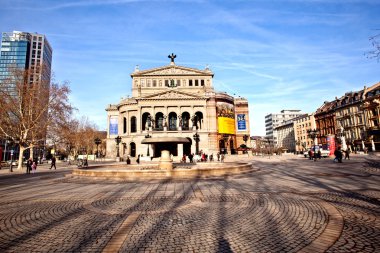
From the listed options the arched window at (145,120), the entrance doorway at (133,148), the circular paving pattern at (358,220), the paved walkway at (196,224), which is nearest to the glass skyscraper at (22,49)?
the entrance doorway at (133,148)

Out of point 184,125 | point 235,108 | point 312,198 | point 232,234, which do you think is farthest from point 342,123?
point 232,234

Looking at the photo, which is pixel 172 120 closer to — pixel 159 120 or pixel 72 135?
pixel 159 120

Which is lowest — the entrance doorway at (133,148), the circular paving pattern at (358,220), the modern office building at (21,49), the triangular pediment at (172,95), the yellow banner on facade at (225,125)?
the circular paving pattern at (358,220)

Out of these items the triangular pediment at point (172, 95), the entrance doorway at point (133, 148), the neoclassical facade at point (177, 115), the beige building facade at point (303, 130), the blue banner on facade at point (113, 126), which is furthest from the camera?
the beige building facade at point (303, 130)

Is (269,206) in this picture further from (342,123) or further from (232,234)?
(342,123)

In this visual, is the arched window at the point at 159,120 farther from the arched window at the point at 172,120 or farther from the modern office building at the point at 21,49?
the modern office building at the point at 21,49

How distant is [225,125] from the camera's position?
59719 mm

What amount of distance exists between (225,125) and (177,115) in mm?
13494

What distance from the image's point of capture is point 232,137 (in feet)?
203

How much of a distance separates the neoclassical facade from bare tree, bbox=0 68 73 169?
1907 centimetres

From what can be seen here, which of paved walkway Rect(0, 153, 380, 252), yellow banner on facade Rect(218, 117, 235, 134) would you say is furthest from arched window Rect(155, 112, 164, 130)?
paved walkway Rect(0, 153, 380, 252)

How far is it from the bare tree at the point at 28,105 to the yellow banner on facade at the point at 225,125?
3609 cm

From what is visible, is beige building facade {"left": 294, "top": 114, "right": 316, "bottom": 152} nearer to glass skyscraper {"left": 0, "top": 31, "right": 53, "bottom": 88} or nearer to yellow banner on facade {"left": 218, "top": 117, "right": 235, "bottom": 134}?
yellow banner on facade {"left": 218, "top": 117, "right": 235, "bottom": 134}

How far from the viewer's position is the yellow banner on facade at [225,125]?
58.8m
